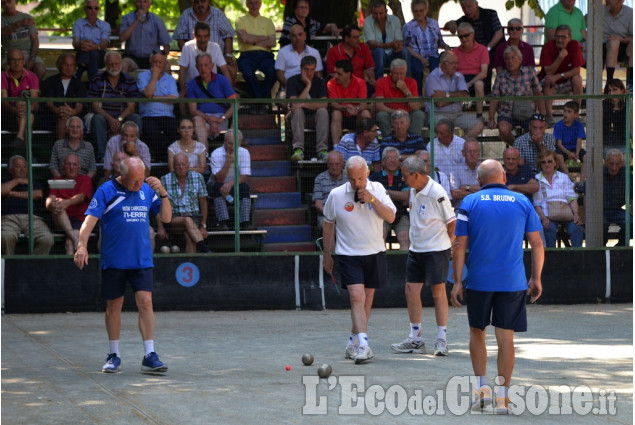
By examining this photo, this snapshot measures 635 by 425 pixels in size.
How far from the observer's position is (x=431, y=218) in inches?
429

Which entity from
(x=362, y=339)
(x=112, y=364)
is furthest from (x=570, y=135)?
(x=112, y=364)

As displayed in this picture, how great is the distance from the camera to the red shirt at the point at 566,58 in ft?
60.6

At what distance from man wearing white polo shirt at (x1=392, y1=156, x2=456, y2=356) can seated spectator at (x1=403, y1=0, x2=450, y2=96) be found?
7.24 metres

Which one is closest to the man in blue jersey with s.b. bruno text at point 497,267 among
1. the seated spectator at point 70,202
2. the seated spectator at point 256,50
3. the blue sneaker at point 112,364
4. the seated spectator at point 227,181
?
the blue sneaker at point 112,364

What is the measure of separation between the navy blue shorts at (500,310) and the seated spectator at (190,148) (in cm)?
688

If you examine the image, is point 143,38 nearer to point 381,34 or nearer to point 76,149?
point 381,34

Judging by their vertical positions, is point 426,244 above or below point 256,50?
below

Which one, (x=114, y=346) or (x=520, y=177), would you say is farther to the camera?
(x=520, y=177)

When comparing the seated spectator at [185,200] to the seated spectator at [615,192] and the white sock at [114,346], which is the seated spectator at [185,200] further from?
the seated spectator at [615,192]

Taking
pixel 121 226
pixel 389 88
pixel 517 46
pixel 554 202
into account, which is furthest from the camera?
pixel 517 46

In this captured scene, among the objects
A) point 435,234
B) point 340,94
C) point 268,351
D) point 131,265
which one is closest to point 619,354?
point 435,234

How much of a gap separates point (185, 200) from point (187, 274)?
102cm

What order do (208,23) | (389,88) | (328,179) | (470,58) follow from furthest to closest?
(208,23), (470,58), (389,88), (328,179)

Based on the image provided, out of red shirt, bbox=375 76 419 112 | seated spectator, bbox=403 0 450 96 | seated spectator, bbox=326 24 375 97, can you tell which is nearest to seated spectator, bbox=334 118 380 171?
red shirt, bbox=375 76 419 112
